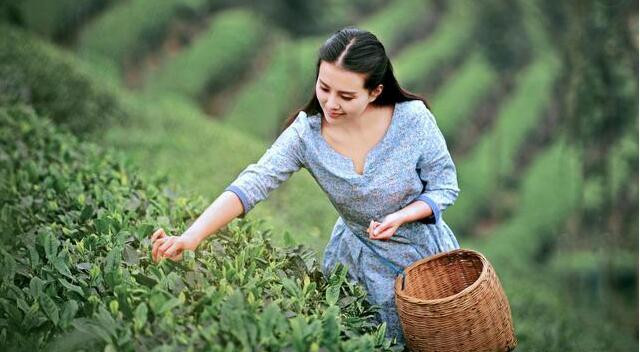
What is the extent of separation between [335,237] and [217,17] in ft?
47.7

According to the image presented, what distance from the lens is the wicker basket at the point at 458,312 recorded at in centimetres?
242

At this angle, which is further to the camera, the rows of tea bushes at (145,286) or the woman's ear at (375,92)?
the woman's ear at (375,92)

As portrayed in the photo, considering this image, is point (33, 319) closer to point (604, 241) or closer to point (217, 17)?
point (604, 241)

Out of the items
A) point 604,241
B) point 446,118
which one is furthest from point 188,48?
point 604,241

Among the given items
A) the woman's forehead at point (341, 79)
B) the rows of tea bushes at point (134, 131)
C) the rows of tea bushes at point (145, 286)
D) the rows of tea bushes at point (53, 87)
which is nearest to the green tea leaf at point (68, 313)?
the rows of tea bushes at point (145, 286)

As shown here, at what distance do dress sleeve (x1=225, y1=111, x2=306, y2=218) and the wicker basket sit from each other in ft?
1.54

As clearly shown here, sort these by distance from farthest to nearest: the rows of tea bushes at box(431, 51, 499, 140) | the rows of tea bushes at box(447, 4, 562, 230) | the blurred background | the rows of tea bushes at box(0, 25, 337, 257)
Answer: the rows of tea bushes at box(431, 51, 499, 140)
the rows of tea bushes at box(447, 4, 562, 230)
the blurred background
the rows of tea bushes at box(0, 25, 337, 257)

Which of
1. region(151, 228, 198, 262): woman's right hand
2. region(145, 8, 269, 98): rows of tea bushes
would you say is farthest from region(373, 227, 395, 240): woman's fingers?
region(145, 8, 269, 98): rows of tea bushes

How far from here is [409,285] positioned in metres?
2.66

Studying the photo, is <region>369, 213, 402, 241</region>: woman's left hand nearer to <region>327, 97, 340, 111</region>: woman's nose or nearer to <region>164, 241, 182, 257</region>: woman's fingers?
<region>327, 97, 340, 111</region>: woman's nose

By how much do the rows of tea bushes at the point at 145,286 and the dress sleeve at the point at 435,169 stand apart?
1.25 feet

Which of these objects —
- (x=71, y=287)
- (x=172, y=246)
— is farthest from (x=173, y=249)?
(x=71, y=287)

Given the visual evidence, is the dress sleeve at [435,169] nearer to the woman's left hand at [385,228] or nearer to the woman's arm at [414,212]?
the woman's arm at [414,212]

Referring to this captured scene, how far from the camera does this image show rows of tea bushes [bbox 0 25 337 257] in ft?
22.2
